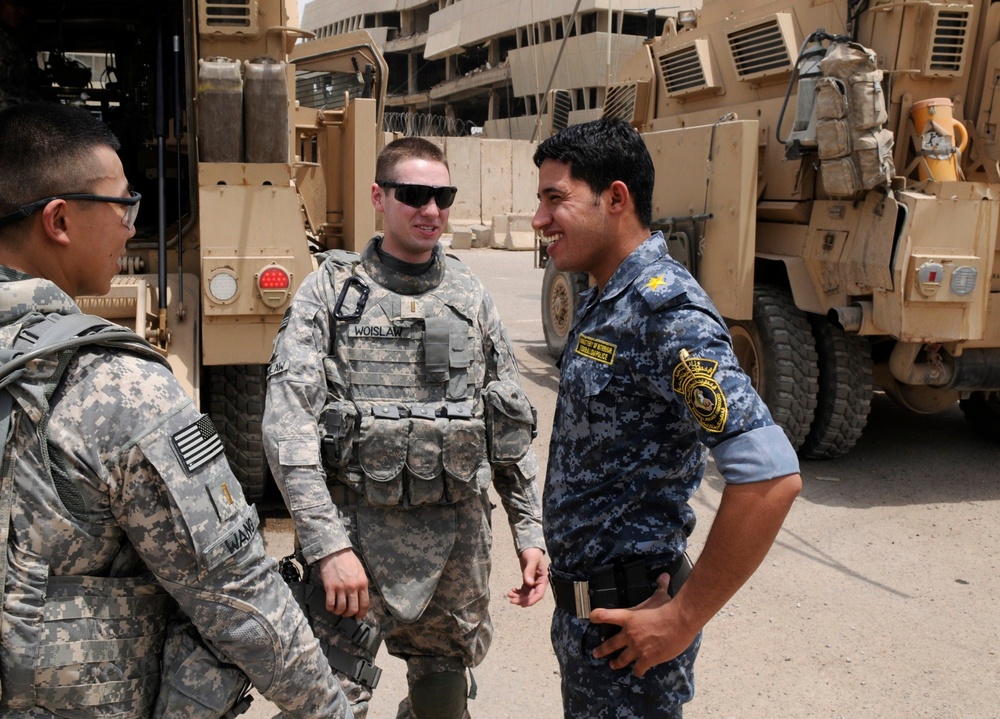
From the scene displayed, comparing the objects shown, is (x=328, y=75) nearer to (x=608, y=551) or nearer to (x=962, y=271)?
(x=962, y=271)

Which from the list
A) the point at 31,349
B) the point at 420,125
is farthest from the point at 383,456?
the point at 420,125

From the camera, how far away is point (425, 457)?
243 cm

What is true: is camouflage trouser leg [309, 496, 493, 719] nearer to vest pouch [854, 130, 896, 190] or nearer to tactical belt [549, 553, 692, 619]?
tactical belt [549, 553, 692, 619]

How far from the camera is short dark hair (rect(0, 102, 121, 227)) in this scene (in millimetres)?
1440

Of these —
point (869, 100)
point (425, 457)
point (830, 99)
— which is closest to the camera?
point (425, 457)

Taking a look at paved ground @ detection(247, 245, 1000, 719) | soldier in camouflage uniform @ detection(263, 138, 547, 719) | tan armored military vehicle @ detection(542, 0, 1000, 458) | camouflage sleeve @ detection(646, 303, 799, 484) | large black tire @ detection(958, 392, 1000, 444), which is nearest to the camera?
camouflage sleeve @ detection(646, 303, 799, 484)

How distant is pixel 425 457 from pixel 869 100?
3716 millimetres

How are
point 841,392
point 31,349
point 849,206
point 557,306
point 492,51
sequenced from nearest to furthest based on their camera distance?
point 31,349
point 849,206
point 841,392
point 557,306
point 492,51

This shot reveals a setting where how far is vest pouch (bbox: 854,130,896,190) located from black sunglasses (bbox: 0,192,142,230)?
4408 millimetres

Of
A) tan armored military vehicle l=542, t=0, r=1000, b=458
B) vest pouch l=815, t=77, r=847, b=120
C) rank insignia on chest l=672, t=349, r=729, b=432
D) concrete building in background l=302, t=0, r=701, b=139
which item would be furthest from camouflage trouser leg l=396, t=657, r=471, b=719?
concrete building in background l=302, t=0, r=701, b=139

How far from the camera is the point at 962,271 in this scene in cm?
497

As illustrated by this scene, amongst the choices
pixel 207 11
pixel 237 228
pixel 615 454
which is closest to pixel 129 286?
pixel 237 228

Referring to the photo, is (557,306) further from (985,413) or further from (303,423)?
(303,423)

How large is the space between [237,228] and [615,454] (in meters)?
2.62
